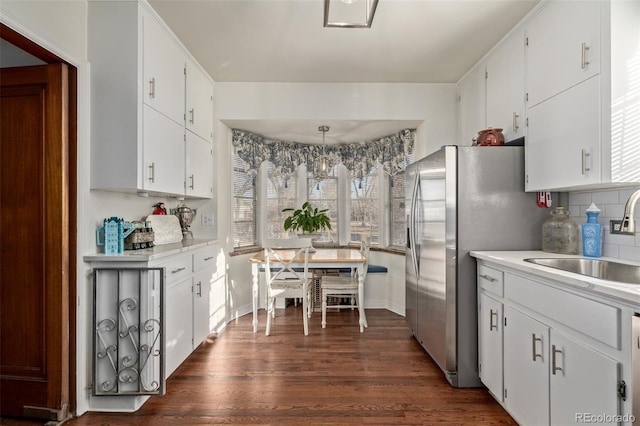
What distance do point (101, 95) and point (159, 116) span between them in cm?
37

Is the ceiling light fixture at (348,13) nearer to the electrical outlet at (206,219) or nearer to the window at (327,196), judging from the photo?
the electrical outlet at (206,219)

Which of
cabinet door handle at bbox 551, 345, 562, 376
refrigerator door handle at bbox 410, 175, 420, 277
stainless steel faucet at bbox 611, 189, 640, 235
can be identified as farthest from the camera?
refrigerator door handle at bbox 410, 175, 420, 277

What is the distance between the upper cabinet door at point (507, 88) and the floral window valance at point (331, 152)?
1.16m

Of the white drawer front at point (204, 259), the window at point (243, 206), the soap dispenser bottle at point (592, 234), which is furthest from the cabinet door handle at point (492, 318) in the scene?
the window at point (243, 206)

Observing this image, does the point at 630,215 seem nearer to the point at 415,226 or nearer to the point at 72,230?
the point at 415,226

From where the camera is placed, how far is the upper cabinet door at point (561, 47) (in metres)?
1.78

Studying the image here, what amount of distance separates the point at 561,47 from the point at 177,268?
2.86 m

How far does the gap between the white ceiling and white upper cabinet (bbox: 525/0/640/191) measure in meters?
0.41

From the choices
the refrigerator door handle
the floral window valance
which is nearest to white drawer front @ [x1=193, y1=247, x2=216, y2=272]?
the floral window valance

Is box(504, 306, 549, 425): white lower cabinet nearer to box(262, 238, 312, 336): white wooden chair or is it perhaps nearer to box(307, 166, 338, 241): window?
box(262, 238, 312, 336): white wooden chair

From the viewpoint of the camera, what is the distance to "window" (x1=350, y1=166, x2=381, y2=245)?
464cm

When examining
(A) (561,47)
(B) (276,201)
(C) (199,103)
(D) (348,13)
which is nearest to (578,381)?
(A) (561,47)

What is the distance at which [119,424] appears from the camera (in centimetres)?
195

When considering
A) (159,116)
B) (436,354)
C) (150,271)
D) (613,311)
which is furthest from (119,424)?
(613,311)
